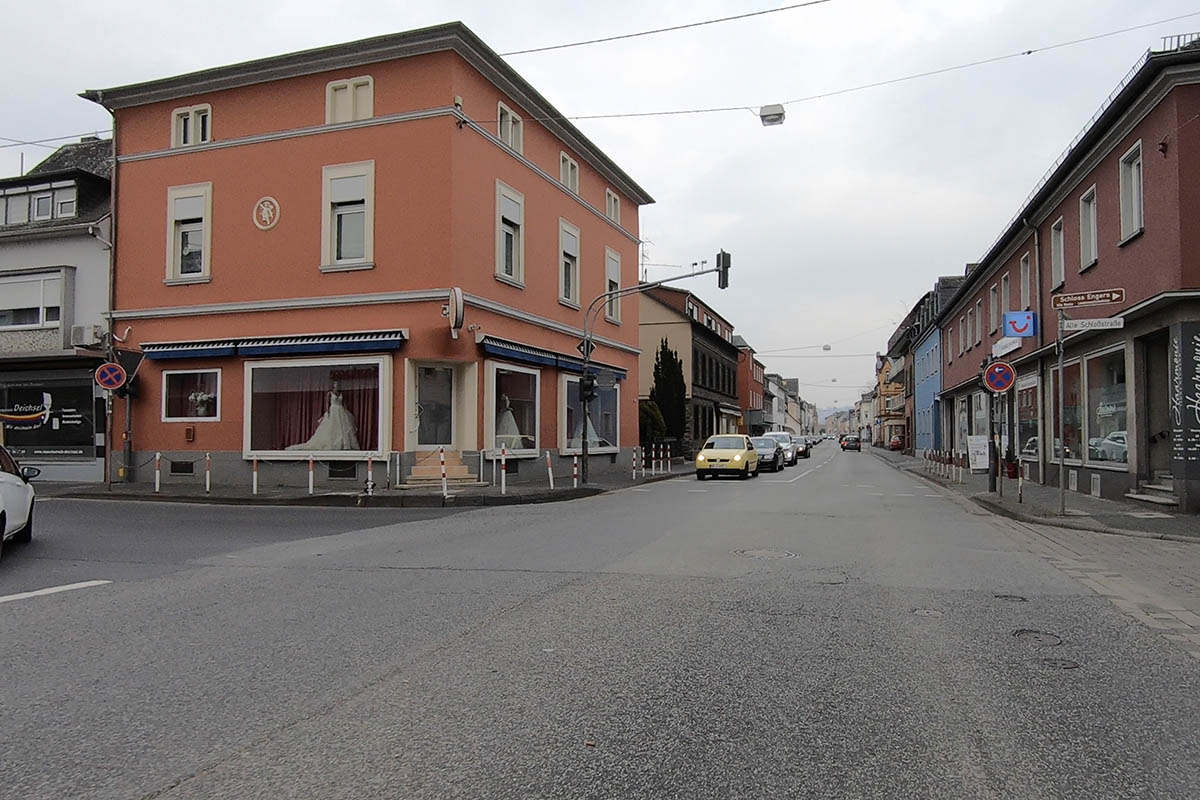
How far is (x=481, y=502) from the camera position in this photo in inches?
704

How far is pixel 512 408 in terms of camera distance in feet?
76.4

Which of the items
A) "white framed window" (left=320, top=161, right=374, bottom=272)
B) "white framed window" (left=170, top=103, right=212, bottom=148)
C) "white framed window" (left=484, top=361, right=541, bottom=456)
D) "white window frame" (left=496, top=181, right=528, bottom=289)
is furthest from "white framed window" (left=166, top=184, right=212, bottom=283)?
"white framed window" (left=484, top=361, right=541, bottom=456)

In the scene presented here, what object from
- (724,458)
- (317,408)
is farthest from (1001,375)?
(317,408)

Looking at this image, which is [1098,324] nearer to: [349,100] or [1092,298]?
[1092,298]

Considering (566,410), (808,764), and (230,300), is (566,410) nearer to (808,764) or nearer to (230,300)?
(230,300)

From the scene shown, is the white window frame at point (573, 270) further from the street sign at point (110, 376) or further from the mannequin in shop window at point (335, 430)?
the street sign at point (110, 376)

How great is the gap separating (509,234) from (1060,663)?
1998 cm

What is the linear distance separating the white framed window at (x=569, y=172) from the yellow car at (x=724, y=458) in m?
9.79

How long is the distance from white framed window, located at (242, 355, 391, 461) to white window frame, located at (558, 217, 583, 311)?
26.2 ft

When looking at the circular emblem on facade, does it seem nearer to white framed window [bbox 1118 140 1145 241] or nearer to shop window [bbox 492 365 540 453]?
shop window [bbox 492 365 540 453]

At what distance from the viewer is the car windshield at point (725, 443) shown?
99.9ft

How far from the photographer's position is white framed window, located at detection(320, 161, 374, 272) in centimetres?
2111

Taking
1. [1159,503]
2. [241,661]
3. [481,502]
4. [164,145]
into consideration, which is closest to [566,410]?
[481,502]

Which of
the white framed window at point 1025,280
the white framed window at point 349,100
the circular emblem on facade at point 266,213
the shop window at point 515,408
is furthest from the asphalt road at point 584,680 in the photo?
the white framed window at point 1025,280
